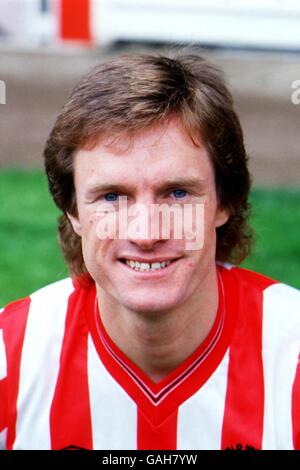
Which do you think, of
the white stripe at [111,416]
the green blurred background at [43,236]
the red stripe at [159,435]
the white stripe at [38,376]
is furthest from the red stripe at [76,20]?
the red stripe at [159,435]

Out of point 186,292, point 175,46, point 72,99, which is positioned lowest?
point 186,292

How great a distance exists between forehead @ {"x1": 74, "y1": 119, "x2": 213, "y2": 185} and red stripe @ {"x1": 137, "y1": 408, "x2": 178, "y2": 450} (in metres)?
0.80

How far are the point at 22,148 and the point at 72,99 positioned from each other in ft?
22.3

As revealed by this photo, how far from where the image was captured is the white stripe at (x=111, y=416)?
2909mm

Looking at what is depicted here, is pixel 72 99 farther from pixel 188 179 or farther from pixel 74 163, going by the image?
pixel 188 179

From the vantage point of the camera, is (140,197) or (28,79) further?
(28,79)

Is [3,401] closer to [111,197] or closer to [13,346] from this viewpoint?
[13,346]

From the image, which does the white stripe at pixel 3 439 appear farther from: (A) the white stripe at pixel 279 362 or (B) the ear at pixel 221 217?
(B) the ear at pixel 221 217

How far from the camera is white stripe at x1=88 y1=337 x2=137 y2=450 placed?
2.91 m

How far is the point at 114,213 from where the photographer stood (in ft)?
8.57

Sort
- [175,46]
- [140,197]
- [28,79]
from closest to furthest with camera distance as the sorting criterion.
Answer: [140,197] → [175,46] → [28,79]
